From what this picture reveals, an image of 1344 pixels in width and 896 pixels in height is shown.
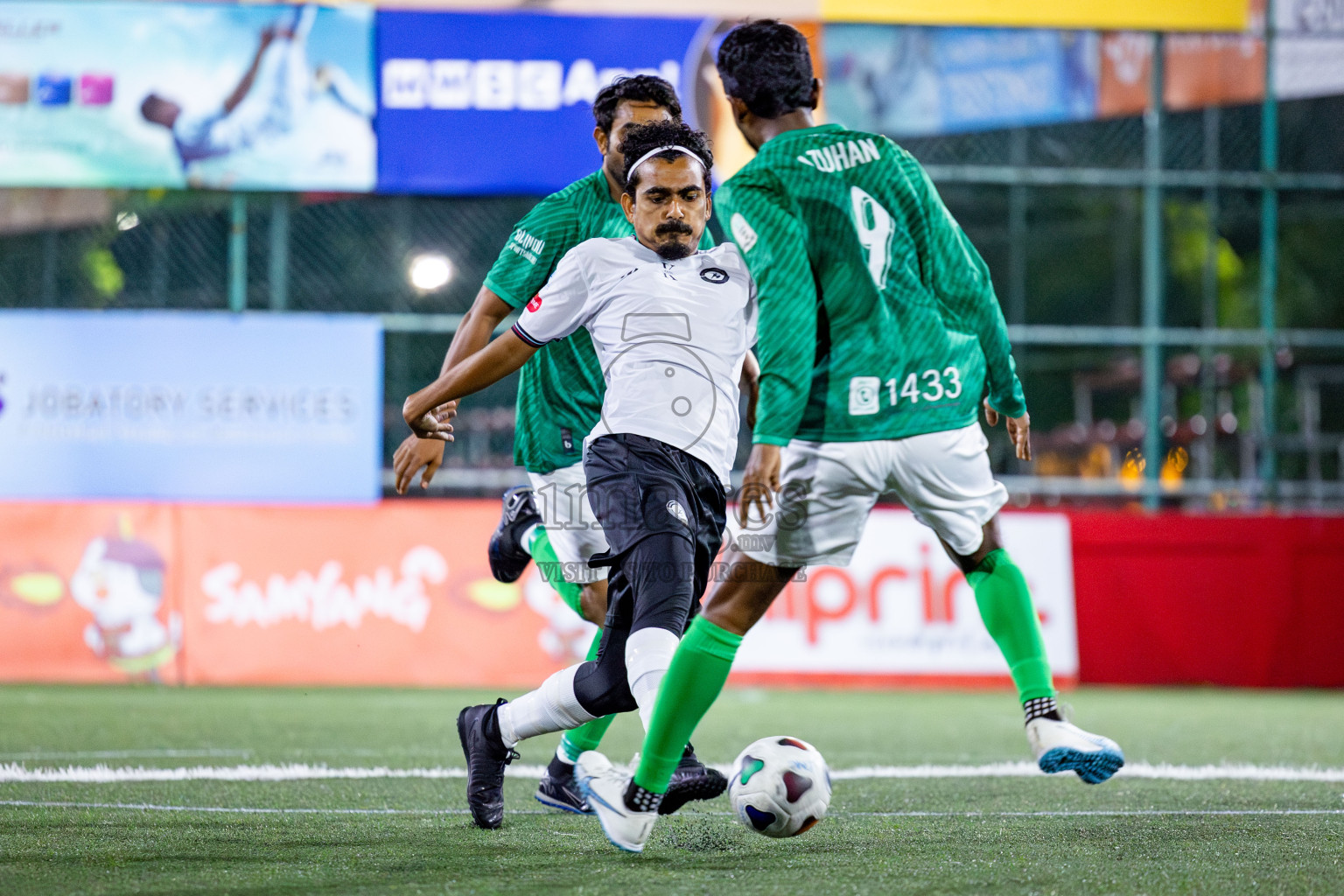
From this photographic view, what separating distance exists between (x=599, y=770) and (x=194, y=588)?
688cm

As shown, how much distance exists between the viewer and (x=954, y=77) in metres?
12.7

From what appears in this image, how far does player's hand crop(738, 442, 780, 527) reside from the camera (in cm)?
368

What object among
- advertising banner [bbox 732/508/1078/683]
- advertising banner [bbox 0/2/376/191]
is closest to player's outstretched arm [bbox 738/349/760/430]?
advertising banner [bbox 732/508/1078/683]

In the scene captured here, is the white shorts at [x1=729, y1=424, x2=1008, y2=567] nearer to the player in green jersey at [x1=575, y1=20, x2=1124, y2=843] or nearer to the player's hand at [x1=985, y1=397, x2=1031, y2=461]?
the player in green jersey at [x1=575, y1=20, x2=1124, y2=843]

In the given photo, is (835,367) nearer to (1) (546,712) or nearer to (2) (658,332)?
(2) (658,332)

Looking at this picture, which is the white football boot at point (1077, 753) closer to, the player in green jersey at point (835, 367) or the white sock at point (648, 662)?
the player in green jersey at point (835, 367)

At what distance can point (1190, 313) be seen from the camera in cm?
2673

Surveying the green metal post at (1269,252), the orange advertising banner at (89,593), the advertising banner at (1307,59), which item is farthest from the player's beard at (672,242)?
the advertising banner at (1307,59)

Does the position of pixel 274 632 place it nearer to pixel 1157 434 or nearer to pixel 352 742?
pixel 352 742

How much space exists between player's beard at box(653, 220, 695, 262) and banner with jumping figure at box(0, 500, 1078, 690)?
6.23 meters

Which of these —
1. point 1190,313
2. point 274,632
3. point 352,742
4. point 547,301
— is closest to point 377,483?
point 274,632

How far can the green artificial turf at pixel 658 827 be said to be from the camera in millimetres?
3510

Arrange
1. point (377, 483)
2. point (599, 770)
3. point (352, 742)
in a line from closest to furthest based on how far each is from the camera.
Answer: point (599, 770) → point (352, 742) → point (377, 483)

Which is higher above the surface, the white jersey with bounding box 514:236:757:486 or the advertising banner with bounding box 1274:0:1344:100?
the advertising banner with bounding box 1274:0:1344:100
